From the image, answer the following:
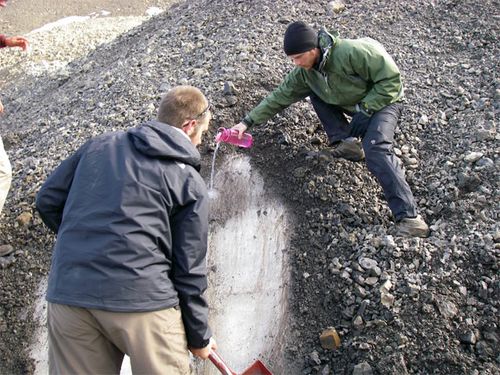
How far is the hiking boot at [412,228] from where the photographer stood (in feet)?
15.5

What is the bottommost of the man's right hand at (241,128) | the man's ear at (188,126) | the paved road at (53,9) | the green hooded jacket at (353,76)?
the paved road at (53,9)

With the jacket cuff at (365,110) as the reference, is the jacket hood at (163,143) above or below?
above

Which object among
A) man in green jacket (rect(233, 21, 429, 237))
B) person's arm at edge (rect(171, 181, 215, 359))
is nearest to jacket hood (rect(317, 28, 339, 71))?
man in green jacket (rect(233, 21, 429, 237))

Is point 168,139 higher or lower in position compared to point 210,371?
higher

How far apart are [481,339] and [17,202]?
4511mm

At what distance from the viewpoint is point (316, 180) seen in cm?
542

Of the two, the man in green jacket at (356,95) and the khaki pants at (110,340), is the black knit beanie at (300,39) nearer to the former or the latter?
the man in green jacket at (356,95)

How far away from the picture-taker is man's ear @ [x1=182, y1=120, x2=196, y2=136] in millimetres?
3588

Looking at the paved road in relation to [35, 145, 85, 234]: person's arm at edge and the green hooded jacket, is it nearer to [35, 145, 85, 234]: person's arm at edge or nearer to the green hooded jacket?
the green hooded jacket

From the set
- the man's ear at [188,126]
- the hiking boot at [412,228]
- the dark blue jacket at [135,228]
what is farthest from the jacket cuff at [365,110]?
the dark blue jacket at [135,228]

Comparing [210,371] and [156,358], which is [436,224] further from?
[156,358]

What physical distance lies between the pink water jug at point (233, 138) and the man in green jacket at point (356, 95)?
0.11 meters

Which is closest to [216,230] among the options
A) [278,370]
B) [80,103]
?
[278,370]

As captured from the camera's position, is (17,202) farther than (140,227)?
Yes
